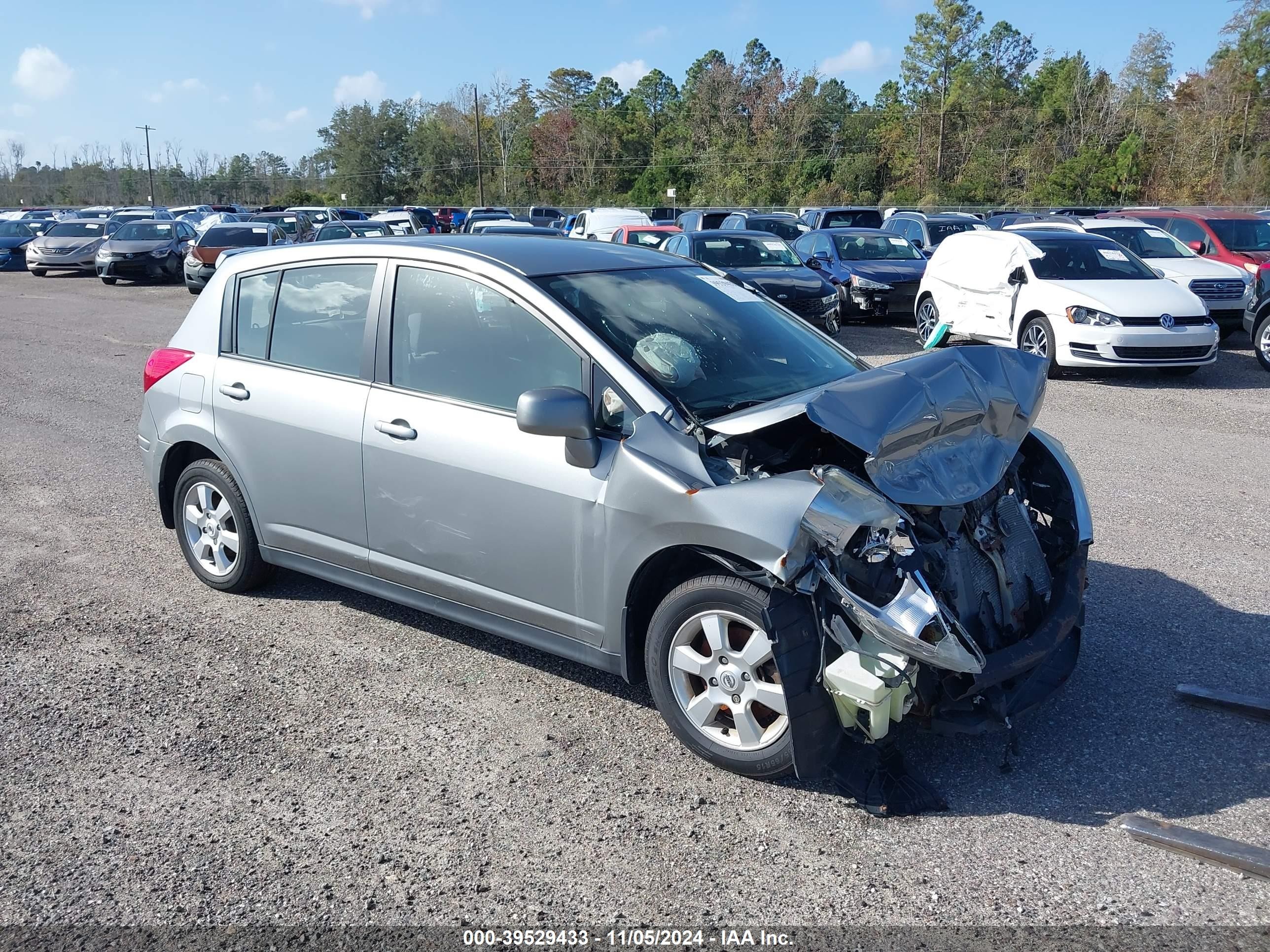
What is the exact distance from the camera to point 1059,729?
4.02m

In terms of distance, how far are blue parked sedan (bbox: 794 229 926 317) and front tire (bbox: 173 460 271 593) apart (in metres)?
12.5

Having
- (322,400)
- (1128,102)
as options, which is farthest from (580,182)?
(322,400)

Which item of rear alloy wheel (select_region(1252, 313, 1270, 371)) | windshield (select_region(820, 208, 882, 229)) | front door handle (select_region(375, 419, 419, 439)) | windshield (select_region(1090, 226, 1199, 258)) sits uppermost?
windshield (select_region(820, 208, 882, 229))

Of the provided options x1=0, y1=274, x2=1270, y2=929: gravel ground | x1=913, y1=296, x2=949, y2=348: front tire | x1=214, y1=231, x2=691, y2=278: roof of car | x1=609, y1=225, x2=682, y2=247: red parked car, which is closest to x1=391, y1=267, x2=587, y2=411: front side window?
x1=214, y1=231, x2=691, y2=278: roof of car

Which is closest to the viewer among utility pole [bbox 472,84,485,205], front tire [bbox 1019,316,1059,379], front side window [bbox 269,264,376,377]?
front side window [bbox 269,264,376,377]

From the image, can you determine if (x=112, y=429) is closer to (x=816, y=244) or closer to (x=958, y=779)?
(x=958, y=779)

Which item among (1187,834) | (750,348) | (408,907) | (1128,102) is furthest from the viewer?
(1128,102)

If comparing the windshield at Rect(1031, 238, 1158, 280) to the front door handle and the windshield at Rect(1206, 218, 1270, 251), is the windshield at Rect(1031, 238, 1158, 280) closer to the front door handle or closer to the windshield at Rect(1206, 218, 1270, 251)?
the windshield at Rect(1206, 218, 1270, 251)

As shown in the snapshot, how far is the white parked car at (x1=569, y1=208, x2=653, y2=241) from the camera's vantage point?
77.4ft

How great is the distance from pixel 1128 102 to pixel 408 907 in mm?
68000

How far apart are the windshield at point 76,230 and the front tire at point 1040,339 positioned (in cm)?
2829

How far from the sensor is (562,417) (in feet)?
12.5

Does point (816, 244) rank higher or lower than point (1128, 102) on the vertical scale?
lower

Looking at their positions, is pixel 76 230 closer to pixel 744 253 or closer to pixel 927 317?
pixel 744 253
